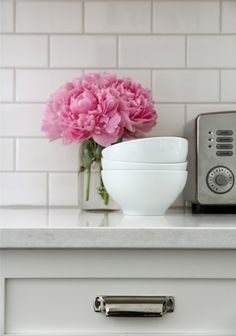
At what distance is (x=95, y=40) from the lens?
4.97 ft

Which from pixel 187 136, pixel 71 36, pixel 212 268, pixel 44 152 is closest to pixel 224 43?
pixel 187 136

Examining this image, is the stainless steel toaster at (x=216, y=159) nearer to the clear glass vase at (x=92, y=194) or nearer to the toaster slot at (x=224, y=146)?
the toaster slot at (x=224, y=146)

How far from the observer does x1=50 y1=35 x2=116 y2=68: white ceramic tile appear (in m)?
1.51

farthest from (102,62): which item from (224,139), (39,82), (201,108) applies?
(224,139)

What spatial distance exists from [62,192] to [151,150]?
0.40 meters

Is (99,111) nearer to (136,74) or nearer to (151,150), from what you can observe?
(151,150)

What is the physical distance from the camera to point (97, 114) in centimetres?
127

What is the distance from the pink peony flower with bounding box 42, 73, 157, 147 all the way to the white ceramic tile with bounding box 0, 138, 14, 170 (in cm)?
17

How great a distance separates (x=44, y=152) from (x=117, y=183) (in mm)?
372

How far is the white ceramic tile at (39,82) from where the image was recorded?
1.51 m

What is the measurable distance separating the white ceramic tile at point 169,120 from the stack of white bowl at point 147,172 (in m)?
0.31

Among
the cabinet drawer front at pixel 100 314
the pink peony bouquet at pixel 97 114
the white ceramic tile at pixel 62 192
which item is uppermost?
the pink peony bouquet at pixel 97 114

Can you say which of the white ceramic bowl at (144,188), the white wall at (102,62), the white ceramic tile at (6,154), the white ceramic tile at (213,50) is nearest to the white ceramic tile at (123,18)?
the white wall at (102,62)

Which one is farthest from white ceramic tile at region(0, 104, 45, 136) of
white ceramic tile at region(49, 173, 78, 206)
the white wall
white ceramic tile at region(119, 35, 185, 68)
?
white ceramic tile at region(119, 35, 185, 68)
